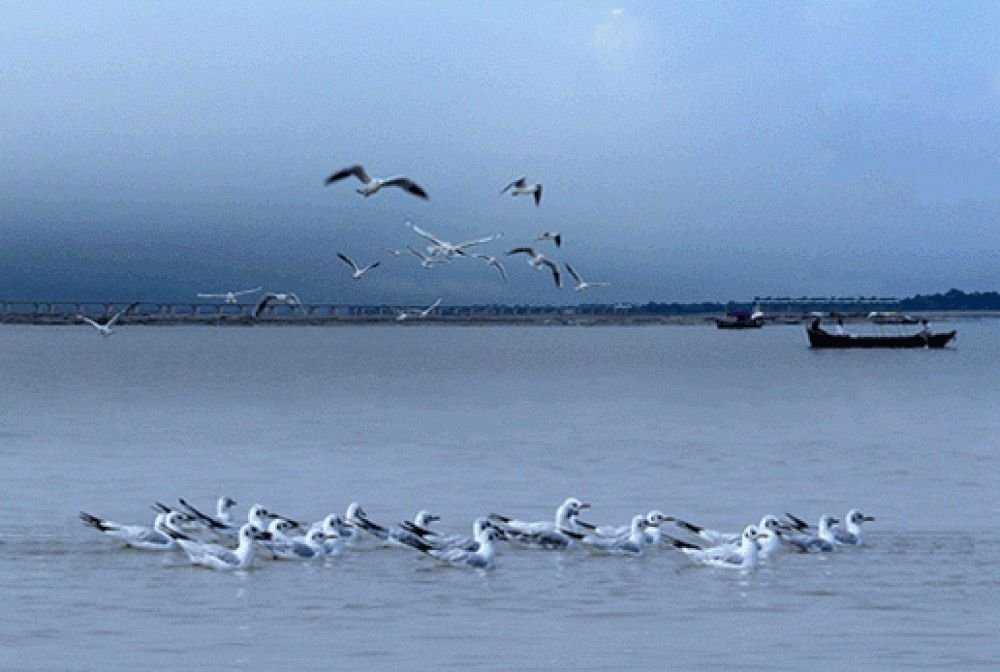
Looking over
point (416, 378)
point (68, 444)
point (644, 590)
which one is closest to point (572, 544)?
point (644, 590)

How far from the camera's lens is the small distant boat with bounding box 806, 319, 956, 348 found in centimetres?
13200

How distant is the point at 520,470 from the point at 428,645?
18.3m

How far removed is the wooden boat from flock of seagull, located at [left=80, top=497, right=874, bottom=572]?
362ft

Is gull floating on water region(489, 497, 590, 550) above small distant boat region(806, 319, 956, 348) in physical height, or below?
above

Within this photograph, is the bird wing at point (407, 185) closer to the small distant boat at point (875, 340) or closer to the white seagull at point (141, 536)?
the white seagull at point (141, 536)

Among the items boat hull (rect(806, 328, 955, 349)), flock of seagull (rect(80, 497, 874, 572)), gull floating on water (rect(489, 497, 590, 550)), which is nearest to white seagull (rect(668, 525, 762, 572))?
flock of seagull (rect(80, 497, 874, 572))

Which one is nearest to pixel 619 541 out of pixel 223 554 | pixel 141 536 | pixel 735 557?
pixel 735 557

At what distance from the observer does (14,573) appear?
1908 centimetres

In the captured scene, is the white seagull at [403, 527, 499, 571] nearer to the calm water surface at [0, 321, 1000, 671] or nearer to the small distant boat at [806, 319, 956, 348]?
the calm water surface at [0, 321, 1000, 671]

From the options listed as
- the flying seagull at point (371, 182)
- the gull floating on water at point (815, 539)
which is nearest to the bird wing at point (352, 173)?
the flying seagull at point (371, 182)

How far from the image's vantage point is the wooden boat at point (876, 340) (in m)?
132

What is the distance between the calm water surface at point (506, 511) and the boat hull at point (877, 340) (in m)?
66.6

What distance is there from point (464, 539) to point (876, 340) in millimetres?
113433

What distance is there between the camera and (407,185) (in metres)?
28.2
